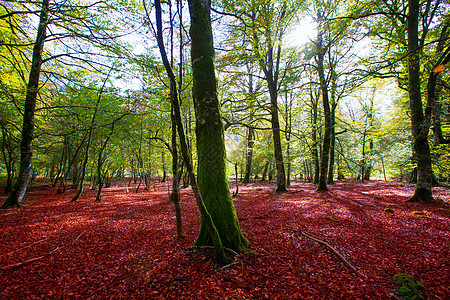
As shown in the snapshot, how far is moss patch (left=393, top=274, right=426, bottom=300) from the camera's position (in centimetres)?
200

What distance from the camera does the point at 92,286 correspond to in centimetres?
244

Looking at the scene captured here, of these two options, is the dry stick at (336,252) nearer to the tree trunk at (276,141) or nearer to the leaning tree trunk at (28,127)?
the tree trunk at (276,141)

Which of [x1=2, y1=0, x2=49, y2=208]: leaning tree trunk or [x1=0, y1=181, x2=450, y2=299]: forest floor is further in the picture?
[x1=2, y1=0, x2=49, y2=208]: leaning tree trunk

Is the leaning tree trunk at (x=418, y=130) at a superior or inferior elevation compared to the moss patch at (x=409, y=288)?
superior

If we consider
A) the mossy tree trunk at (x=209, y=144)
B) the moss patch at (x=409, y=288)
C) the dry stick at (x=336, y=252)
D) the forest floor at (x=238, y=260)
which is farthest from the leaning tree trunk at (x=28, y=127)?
the moss patch at (x=409, y=288)

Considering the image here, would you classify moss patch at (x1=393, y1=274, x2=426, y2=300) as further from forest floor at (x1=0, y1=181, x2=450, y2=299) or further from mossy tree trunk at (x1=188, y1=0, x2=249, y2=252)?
mossy tree trunk at (x1=188, y1=0, x2=249, y2=252)

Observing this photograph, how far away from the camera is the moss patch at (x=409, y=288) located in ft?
6.56

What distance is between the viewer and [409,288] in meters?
2.12

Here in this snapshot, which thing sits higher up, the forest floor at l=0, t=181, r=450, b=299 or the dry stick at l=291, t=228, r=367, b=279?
the dry stick at l=291, t=228, r=367, b=279

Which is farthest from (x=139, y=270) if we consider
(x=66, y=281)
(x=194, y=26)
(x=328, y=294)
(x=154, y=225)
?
(x=194, y=26)

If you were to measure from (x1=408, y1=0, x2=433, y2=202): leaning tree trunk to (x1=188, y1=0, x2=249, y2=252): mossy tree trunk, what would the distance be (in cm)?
733

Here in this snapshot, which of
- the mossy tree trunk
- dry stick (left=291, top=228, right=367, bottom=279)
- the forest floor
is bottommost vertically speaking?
the forest floor

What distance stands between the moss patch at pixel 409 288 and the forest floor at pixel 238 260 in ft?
0.29

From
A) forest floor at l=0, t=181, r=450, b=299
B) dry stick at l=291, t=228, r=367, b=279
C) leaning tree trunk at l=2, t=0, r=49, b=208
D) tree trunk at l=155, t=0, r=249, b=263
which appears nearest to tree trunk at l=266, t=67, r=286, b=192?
forest floor at l=0, t=181, r=450, b=299
